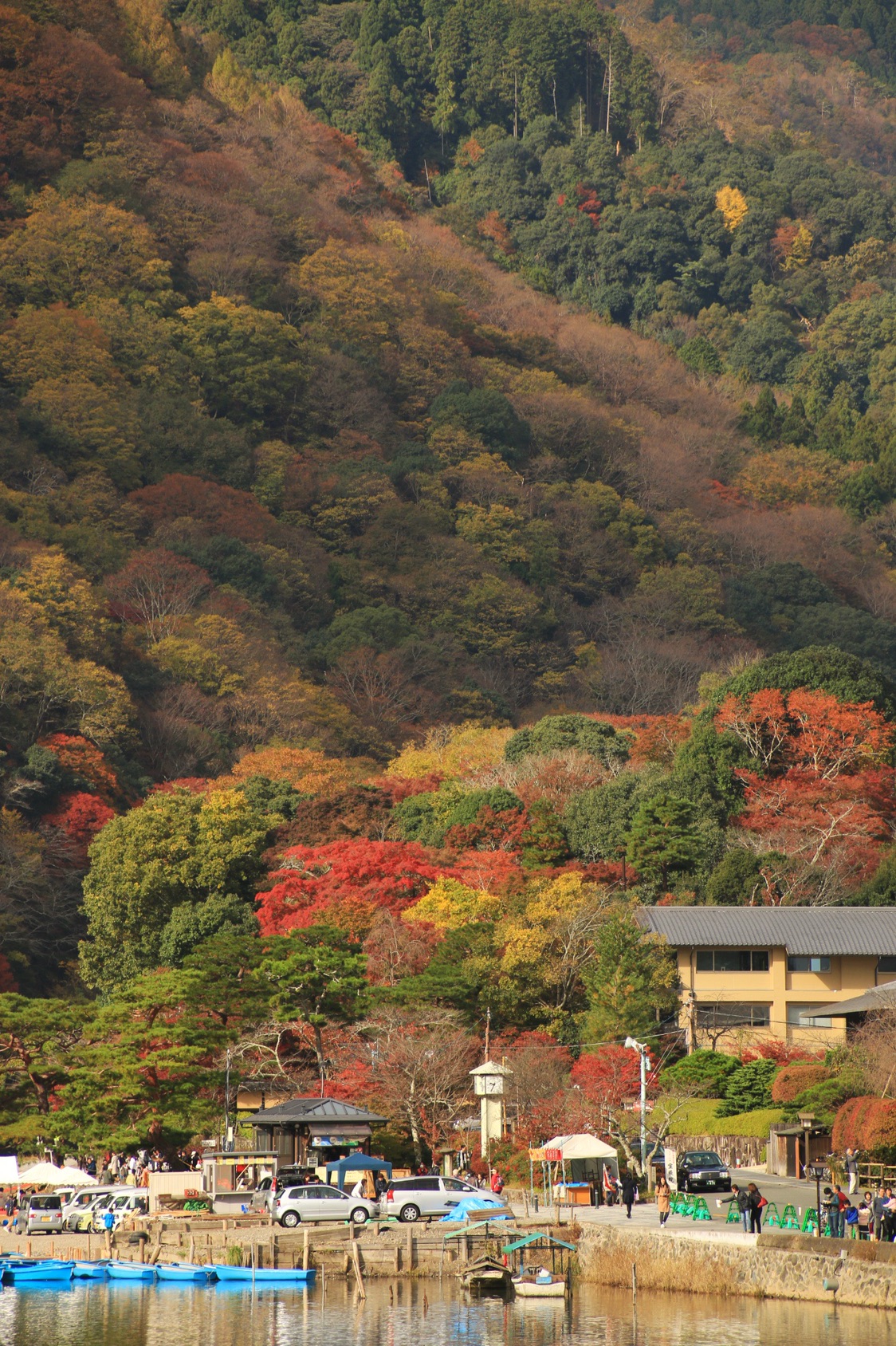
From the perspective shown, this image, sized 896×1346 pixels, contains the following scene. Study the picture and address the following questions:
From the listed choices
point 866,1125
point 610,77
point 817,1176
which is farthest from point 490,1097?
point 610,77

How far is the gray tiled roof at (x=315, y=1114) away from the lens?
4491 centimetres

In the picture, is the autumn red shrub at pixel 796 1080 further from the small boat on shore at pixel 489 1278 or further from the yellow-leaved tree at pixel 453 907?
the yellow-leaved tree at pixel 453 907

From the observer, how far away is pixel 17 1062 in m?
54.4

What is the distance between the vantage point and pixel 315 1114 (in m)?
45.0

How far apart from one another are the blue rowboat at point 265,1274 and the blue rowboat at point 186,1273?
0.16m

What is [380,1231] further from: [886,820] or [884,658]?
[884,658]

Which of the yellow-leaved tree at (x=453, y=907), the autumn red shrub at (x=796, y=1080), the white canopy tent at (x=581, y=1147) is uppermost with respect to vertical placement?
the yellow-leaved tree at (x=453, y=907)

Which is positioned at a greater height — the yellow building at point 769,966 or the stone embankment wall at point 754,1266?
the yellow building at point 769,966

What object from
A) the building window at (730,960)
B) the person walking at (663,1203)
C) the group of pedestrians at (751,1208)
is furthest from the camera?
the building window at (730,960)

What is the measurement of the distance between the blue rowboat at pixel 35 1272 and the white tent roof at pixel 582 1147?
36.1ft

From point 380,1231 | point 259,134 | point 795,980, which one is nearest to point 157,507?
point 259,134

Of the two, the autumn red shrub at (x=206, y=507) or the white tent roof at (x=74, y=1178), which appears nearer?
the white tent roof at (x=74, y=1178)

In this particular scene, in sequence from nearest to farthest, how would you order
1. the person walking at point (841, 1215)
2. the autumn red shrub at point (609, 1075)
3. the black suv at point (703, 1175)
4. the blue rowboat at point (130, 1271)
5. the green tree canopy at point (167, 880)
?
the person walking at point (841, 1215) < the blue rowboat at point (130, 1271) < the black suv at point (703, 1175) < the autumn red shrub at point (609, 1075) < the green tree canopy at point (167, 880)

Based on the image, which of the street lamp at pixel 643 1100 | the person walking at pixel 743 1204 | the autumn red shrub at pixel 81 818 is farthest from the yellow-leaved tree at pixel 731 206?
the person walking at pixel 743 1204
